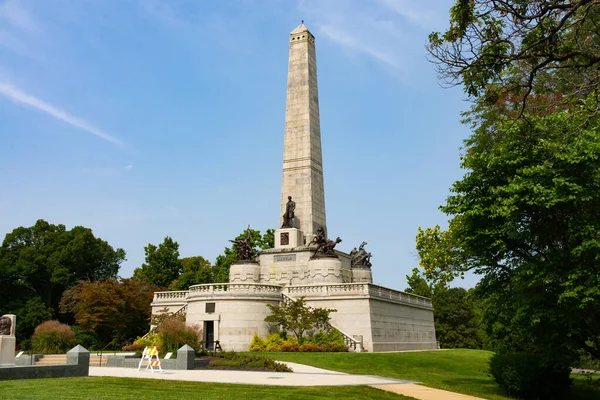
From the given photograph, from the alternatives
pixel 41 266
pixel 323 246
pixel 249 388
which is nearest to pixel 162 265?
pixel 41 266

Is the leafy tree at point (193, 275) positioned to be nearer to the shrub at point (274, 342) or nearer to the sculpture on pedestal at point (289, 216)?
the sculpture on pedestal at point (289, 216)

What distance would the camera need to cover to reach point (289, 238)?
43938 millimetres

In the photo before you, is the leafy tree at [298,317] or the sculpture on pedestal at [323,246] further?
the sculpture on pedestal at [323,246]

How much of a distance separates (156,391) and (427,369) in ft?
56.9

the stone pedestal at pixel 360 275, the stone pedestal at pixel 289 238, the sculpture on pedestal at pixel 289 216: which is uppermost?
the sculpture on pedestal at pixel 289 216

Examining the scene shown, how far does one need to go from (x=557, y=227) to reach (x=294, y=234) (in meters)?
25.8

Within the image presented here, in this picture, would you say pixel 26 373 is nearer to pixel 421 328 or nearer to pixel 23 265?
pixel 421 328

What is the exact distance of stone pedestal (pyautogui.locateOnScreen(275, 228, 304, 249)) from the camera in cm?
4378

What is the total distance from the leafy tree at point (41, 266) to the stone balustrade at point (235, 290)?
27.3m

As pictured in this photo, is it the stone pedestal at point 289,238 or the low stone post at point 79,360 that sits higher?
the stone pedestal at point 289,238

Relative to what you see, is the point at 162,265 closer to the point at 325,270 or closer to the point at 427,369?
the point at 325,270

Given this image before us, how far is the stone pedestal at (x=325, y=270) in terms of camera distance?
132ft

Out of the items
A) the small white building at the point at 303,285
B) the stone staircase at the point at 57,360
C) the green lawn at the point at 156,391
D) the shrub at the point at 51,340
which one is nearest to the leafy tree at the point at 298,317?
the small white building at the point at 303,285

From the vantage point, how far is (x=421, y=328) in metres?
46.0
